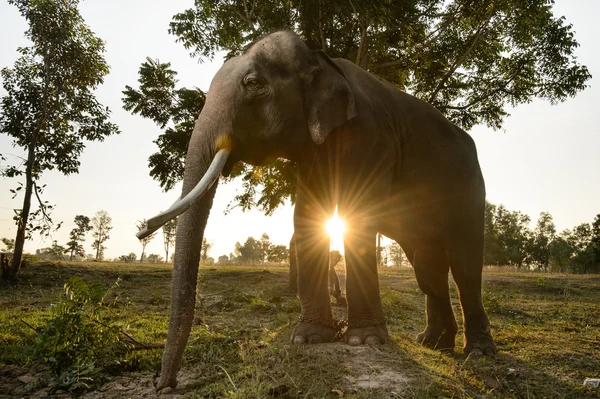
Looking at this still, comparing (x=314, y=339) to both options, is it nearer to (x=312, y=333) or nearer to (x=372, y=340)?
(x=312, y=333)

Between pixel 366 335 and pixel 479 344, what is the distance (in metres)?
1.61

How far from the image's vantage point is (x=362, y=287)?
14.9 feet

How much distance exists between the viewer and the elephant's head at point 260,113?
12.9ft

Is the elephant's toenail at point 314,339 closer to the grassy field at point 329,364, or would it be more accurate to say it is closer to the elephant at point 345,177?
the elephant at point 345,177

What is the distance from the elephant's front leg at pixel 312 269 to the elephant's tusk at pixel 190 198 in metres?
1.39

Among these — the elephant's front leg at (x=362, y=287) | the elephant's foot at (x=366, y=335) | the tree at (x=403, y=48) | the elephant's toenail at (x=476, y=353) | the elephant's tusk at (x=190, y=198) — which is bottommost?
the elephant's toenail at (x=476, y=353)

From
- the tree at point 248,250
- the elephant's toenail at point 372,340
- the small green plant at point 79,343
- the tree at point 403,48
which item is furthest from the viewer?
the tree at point 248,250

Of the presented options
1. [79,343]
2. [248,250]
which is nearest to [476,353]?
[79,343]

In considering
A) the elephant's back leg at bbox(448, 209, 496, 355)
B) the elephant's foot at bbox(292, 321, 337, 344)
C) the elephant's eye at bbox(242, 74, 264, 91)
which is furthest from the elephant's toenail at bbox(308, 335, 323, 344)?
the elephant's eye at bbox(242, 74, 264, 91)

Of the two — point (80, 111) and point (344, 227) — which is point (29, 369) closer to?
point (344, 227)

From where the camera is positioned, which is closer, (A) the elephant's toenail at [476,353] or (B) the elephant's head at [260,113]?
(B) the elephant's head at [260,113]

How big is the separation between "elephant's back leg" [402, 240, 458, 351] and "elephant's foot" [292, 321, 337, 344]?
157cm

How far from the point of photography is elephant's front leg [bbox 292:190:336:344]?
4.76m

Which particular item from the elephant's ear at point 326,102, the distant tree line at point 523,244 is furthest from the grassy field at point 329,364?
the distant tree line at point 523,244
